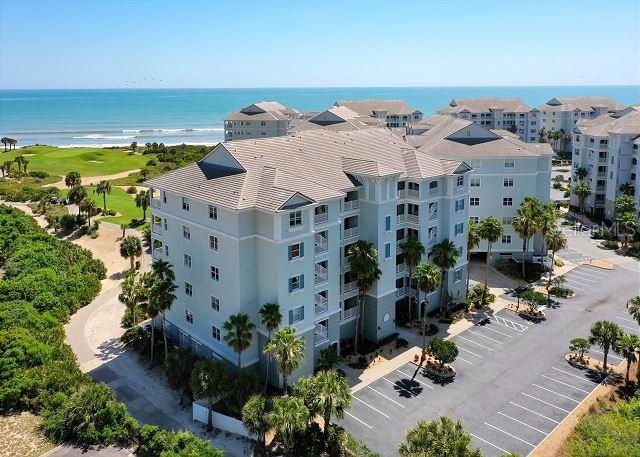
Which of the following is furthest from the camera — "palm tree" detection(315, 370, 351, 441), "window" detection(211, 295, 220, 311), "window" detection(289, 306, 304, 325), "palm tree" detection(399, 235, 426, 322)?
"palm tree" detection(399, 235, 426, 322)

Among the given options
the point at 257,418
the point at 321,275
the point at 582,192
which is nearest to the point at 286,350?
the point at 257,418

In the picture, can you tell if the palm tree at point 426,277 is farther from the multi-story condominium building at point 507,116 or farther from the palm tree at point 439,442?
the multi-story condominium building at point 507,116

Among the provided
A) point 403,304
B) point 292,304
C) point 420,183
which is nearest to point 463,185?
point 420,183

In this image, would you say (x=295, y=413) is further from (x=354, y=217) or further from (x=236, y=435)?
(x=354, y=217)

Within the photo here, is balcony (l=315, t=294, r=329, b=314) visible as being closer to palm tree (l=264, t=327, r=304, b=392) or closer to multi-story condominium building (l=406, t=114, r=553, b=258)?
palm tree (l=264, t=327, r=304, b=392)

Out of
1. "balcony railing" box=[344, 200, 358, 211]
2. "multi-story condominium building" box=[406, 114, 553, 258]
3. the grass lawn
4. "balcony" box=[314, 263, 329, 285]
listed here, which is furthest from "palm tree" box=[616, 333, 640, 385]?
the grass lawn

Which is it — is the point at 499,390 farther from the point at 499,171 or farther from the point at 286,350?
the point at 499,171
